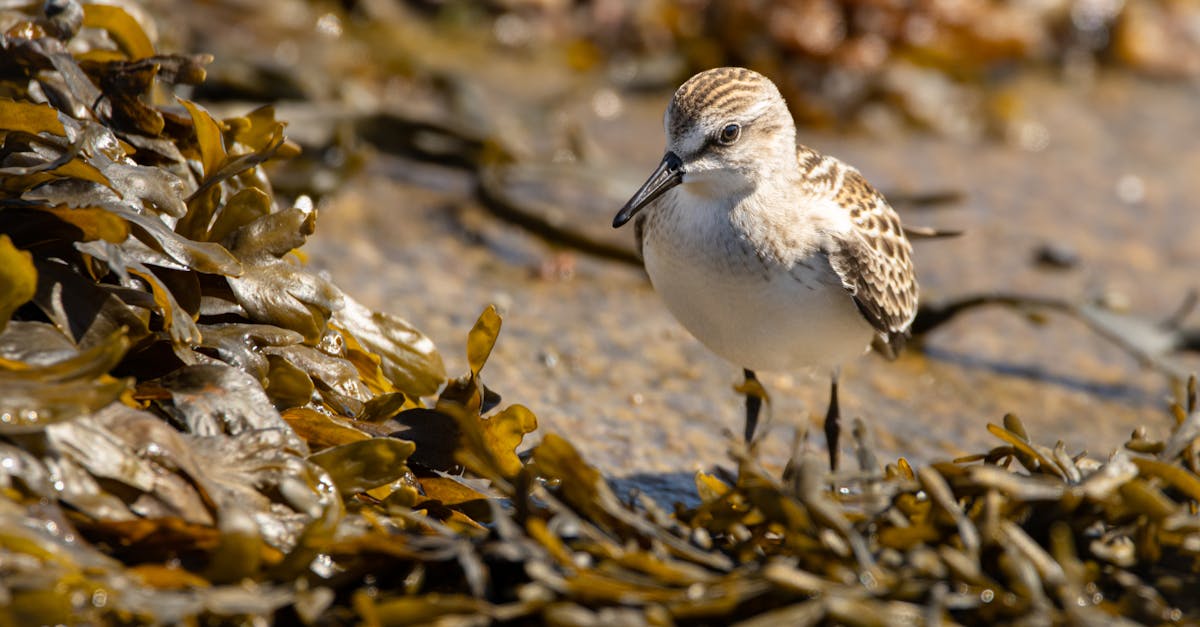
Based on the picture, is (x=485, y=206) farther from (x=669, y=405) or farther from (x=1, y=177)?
(x=1, y=177)

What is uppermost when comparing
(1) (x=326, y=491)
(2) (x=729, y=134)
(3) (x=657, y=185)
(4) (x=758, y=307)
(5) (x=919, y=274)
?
(2) (x=729, y=134)

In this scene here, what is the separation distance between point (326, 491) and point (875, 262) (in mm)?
1832

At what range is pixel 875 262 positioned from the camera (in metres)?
3.91

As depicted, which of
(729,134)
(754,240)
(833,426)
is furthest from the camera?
(833,426)

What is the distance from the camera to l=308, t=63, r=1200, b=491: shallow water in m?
4.51

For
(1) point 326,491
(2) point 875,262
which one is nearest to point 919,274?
(2) point 875,262

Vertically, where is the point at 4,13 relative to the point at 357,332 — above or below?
above

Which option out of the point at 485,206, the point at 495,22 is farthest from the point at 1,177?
the point at 495,22

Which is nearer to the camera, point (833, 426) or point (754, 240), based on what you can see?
point (754, 240)

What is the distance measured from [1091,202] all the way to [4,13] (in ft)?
17.8

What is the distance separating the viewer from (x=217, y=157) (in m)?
A: 3.41

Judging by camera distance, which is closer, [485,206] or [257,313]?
[257,313]

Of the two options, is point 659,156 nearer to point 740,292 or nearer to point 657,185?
point 657,185

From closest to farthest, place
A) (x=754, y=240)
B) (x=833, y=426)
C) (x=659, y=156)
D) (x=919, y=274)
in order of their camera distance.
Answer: (x=754, y=240) < (x=833, y=426) < (x=919, y=274) < (x=659, y=156)
